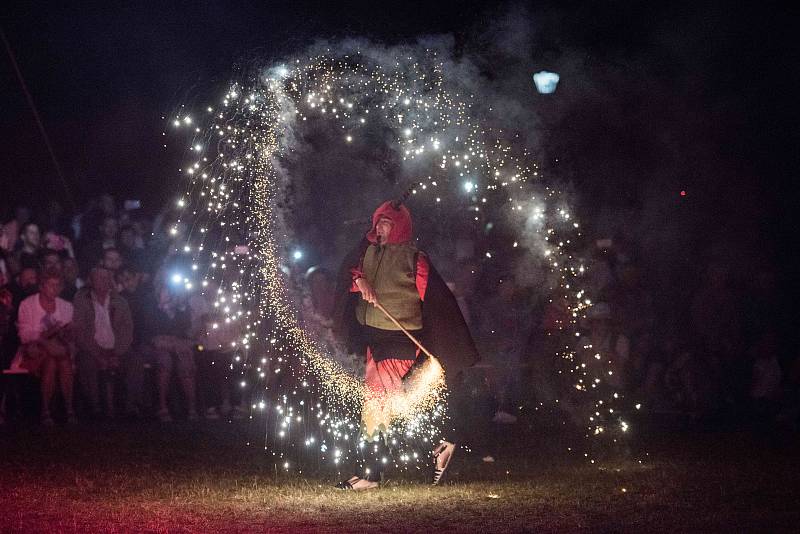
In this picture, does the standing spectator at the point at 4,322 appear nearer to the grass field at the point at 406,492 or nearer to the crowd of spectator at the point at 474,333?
the crowd of spectator at the point at 474,333

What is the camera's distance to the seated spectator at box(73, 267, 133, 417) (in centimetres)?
1288

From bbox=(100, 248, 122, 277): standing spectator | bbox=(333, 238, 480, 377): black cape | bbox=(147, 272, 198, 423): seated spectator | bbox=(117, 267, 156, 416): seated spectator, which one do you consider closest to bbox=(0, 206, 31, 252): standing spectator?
bbox=(100, 248, 122, 277): standing spectator

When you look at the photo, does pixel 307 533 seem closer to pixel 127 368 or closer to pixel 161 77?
pixel 127 368

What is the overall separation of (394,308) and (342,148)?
4.82 meters

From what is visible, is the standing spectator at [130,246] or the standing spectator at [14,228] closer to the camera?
the standing spectator at [130,246]

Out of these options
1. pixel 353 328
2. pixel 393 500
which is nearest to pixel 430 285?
pixel 353 328

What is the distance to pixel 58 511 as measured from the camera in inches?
275

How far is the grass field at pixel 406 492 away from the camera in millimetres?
6605

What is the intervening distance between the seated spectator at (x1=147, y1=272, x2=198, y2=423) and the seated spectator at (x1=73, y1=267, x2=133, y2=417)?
356 mm

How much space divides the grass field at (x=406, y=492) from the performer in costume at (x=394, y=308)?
36.4 inches

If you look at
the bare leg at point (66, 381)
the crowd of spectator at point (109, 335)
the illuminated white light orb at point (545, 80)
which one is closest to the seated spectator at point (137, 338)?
the crowd of spectator at point (109, 335)

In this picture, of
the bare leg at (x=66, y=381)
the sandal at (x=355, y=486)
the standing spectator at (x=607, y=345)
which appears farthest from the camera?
the standing spectator at (x=607, y=345)

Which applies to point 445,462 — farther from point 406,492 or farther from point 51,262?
point 51,262

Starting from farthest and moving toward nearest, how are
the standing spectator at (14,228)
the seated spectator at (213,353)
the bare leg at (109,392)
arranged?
the standing spectator at (14,228)
the seated spectator at (213,353)
the bare leg at (109,392)
